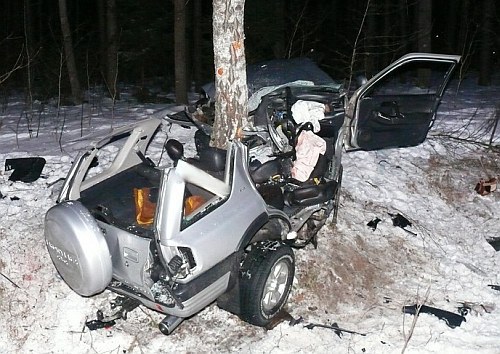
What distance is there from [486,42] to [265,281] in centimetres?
1610

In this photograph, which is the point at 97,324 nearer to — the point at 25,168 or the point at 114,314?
the point at 114,314

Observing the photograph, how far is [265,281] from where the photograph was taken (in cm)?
528

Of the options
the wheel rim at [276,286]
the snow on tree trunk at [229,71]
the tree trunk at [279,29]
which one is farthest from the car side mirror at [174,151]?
the tree trunk at [279,29]

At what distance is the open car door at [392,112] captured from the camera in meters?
6.96

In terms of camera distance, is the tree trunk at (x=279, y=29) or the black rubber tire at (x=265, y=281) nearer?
the black rubber tire at (x=265, y=281)

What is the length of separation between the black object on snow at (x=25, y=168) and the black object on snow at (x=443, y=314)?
4.69 m

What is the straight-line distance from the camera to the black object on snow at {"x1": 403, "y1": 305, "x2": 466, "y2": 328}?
5.79 m

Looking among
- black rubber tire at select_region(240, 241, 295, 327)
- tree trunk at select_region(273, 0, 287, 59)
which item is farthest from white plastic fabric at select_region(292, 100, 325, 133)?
tree trunk at select_region(273, 0, 287, 59)

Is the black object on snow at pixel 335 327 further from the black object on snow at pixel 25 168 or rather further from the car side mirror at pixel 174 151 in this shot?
the black object on snow at pixel 25 168

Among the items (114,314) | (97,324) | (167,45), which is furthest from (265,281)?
(167,45)

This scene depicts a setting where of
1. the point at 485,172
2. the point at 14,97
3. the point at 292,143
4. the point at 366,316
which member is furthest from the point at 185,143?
the point at 14,97

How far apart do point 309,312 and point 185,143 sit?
11.7ft

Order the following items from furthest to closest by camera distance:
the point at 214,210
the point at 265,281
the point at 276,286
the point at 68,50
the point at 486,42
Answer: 1. the point at 486,42
2. the point at 68,50
3. the point at 276,286
4. the point at 265,281
5. the point at 214,210

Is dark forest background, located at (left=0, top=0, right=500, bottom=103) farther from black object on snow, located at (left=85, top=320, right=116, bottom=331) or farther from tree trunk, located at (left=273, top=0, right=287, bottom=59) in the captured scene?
black object on snow, located at (left=85, top=320, right=116, bottom=331)
